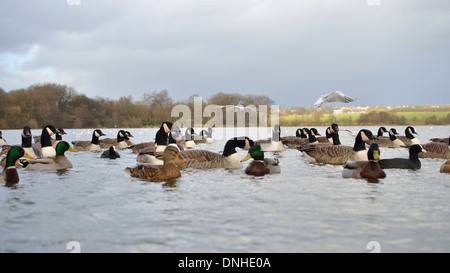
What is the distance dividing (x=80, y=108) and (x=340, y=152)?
185 feet

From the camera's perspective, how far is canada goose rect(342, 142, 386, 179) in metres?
10.3

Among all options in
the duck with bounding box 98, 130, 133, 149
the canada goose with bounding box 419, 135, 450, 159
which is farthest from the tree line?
the canada goose with bounding box 419, 135, 450, 159

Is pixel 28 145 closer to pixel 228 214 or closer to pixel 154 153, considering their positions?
pixel 154 153

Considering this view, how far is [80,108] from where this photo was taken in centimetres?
6444

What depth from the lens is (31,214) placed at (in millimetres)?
6773

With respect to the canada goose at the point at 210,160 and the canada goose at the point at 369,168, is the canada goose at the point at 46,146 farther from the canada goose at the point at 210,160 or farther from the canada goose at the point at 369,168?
the canada goose at the point at 369,168

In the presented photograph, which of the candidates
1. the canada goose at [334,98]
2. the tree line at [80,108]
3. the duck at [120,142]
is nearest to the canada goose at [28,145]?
the duck at [120,142]

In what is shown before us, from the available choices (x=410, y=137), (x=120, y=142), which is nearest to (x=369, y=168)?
(x=410, y=137)

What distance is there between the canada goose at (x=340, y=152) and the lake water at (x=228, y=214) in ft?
8.98

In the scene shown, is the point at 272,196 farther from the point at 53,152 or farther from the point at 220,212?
the point at 53,152

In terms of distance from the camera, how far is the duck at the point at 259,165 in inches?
443
